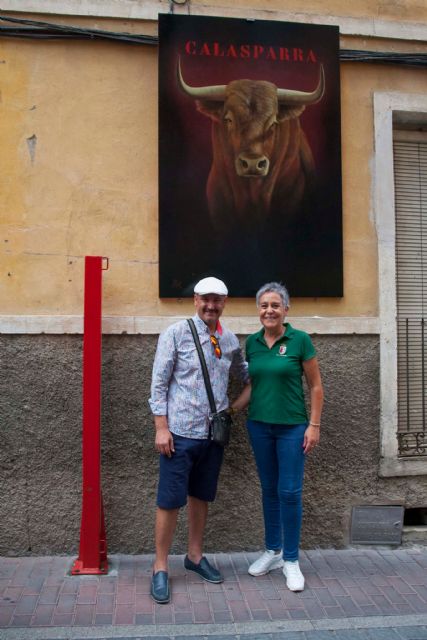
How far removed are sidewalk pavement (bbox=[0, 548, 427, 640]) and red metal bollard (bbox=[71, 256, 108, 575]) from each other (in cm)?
20

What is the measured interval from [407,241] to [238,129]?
1.65 meters

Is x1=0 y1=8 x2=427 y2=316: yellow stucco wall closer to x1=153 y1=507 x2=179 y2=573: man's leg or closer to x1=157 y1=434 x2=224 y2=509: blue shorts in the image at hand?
x1=157 y1=434 x2=224 y2=509: blue shorts

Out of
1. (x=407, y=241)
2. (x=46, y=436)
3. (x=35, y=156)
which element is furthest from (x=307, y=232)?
(x=46, y=436)

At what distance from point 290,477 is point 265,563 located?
2.28 feet

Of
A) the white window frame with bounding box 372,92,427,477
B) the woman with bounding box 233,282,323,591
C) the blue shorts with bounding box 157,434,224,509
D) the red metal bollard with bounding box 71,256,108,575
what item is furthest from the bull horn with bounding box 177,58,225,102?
the blue shorts with bounding box 157,434,224,509

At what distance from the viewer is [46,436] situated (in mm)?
4387

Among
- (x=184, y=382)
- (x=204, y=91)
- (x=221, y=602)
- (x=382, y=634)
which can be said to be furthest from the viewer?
(x=204, y=91)

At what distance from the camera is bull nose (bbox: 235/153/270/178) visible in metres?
4.63

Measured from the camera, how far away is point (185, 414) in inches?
150

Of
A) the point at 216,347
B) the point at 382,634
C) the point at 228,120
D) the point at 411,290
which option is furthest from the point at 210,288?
the point at 382,634

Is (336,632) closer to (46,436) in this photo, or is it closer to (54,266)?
(46,436)

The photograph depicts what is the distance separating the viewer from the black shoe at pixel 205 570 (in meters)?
3.99

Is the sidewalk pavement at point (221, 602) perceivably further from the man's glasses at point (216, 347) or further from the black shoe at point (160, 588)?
the man's glasses at point (216, 347)

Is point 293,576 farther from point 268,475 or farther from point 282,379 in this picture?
point 282,379
